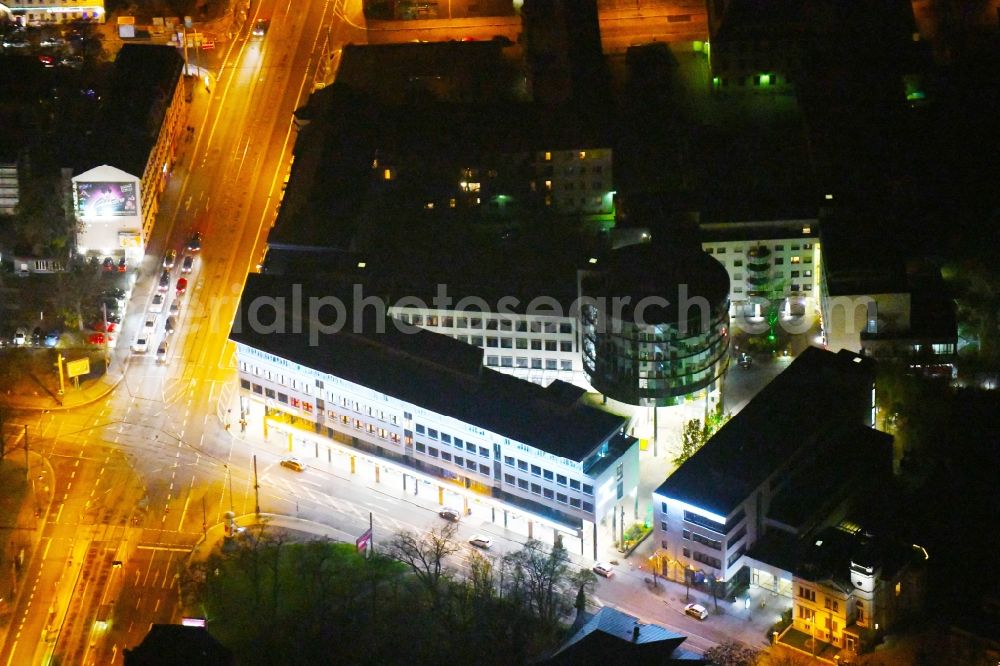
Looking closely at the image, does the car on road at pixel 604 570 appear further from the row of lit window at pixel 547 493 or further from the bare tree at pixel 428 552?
the bare tree at pixel 428 552

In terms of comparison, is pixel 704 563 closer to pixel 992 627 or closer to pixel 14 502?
pixel 992 627

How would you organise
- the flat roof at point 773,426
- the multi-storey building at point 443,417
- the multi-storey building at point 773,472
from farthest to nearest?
1. the multi-storey building at point 443,417
2. the flat roof at point 773,426
3. the multi-storey building at point 773,472

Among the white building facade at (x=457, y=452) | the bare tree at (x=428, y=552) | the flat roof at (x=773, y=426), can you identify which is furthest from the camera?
the white building facade at (x=457, y=452)

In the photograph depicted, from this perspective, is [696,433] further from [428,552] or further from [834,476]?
[428,552]

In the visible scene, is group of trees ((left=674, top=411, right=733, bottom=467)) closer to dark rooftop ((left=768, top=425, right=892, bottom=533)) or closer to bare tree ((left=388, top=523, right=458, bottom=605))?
dark rooftop ((left=768, top=425, right=892, bottom=533))

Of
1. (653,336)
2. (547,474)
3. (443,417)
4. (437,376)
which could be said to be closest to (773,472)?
(547,474)

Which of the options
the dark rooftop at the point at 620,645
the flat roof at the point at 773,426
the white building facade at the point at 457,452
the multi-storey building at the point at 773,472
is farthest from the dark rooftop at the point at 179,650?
the flat roof at the point at 773,426

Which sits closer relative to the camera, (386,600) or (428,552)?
(386,600)

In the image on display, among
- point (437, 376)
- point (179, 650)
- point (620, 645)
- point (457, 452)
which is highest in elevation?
point (437, 376)
